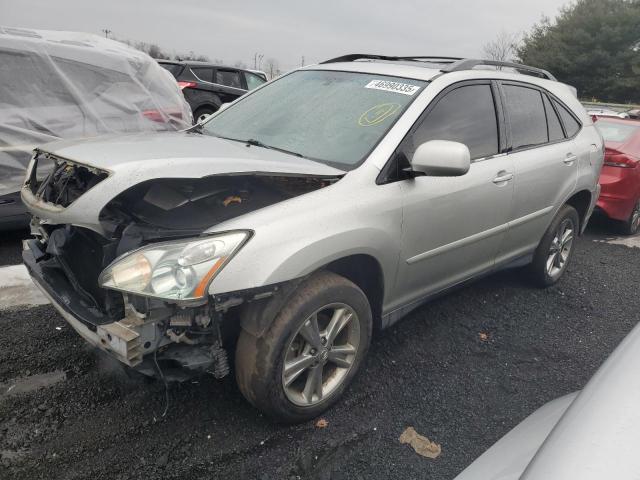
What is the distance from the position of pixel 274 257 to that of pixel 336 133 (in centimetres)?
105

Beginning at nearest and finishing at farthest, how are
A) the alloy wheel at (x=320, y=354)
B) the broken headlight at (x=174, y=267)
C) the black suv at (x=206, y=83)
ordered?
the broken headlight at (x=174, y=267) < the alloy wheel at (x=320, y=354) < the black suv at (x=206, y=83)

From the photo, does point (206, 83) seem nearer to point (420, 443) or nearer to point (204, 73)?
point (204, 73)

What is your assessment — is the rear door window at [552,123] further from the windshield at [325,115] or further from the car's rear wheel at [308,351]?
the car's rear wheel at [308,351]

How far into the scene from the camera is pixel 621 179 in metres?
6.10

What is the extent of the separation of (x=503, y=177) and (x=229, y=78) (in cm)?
947

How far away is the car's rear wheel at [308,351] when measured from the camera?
223 cm

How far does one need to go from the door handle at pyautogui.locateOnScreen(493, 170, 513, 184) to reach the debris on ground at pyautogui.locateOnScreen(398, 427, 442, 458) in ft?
5.50

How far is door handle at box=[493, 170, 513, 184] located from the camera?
10.7ft

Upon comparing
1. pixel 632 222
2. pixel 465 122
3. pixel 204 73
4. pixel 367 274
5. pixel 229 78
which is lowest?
pixel 632 222

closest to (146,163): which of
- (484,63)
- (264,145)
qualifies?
(264,145)

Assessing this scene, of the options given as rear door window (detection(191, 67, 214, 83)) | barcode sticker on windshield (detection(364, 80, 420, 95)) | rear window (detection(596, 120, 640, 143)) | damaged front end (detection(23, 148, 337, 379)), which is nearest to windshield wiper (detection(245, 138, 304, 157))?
damaged front end (detection(23, 148, 337, 379))

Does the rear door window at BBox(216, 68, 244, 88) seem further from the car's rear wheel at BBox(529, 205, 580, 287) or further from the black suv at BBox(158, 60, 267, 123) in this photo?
the car's rear wheel at BBox(529, 205, 580, 287)

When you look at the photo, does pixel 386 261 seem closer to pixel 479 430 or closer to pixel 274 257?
pixel 274 257

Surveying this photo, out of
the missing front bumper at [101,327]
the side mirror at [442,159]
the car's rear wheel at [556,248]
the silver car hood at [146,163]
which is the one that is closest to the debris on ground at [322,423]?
the missing front bumper at [101,327]
